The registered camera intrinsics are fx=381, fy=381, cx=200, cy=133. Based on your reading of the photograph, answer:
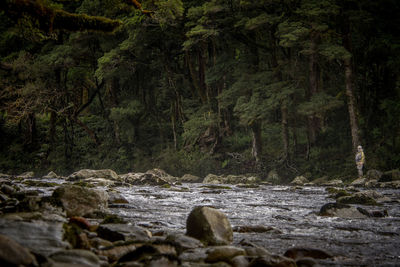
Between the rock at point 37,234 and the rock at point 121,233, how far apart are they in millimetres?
647

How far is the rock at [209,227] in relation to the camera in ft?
14.2

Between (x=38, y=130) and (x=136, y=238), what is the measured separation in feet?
93.9

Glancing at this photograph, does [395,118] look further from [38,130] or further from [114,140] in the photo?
[38,130]

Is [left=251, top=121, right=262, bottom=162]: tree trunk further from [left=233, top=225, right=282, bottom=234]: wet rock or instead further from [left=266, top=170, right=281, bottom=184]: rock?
[left=233, top=225, right=282, bottom=234]: wet rock

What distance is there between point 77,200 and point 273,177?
12.2 meters

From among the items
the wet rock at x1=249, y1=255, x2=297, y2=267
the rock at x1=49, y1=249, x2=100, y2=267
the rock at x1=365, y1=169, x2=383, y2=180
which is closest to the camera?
the rock at x1=49, y1=249, x2=100, y2=267

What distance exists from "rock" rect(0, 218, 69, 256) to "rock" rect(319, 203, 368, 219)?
451 centimetres

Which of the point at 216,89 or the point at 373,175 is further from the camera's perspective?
the point at 216,89

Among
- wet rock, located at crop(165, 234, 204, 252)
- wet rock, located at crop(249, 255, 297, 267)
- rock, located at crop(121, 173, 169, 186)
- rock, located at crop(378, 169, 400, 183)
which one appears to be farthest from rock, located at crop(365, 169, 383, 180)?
wet rock, located at crop(249, 255, 297, 267)

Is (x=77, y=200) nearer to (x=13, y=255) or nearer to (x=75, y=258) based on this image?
(x=75, y=258)

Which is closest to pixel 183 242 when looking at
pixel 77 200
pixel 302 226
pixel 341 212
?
pixel 302 226

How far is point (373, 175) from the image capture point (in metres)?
13.8

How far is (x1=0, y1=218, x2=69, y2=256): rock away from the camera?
10.6ft

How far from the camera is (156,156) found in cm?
2409
